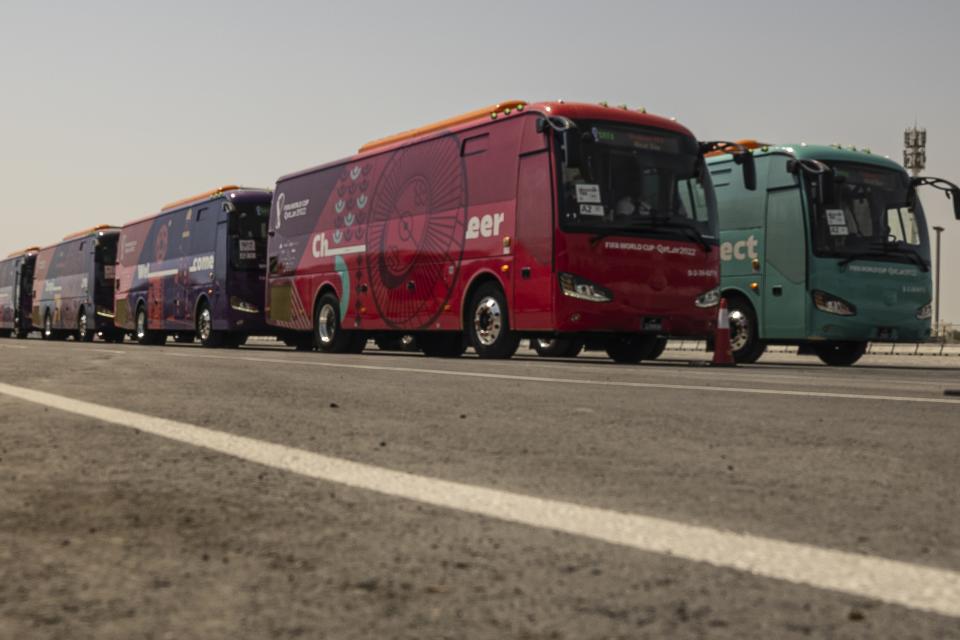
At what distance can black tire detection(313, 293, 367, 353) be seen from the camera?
20.3 m

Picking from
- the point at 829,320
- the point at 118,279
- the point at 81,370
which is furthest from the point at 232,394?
the point at 118,279

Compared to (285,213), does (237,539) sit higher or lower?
lower

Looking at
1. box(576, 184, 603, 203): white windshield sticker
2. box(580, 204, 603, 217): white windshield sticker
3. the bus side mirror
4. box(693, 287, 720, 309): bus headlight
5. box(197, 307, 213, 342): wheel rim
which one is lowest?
box(197, 307, 213, 342): wheel rim

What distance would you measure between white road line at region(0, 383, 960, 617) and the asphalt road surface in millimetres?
12

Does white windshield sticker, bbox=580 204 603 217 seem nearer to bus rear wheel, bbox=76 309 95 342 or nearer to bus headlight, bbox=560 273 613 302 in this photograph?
bus headlight, bbox=560 273 613 302

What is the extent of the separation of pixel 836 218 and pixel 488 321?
534 centimetres

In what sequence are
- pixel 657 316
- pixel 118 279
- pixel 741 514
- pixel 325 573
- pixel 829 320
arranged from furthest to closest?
pixel 118 279 → pixel 829 320 → pixel 657 316 → pixel 741 514 → pixel 325 573

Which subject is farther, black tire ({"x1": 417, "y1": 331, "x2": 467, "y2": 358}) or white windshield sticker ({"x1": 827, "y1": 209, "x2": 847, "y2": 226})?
black tire ({"x1": 417, "y1": 331, "x2": 467, "y2": 358})

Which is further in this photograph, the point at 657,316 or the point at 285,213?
the point at 285,213

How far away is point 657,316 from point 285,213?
986 cm

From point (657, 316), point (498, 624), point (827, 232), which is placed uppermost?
point (827, 232)

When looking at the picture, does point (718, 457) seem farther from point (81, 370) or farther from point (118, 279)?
point (118, 279)

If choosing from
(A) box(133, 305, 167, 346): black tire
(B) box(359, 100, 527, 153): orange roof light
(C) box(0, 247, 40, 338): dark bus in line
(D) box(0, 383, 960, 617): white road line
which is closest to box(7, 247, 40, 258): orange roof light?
(C) box(0, 247, 40, 338): dark bus in line

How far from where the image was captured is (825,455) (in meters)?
4.86
